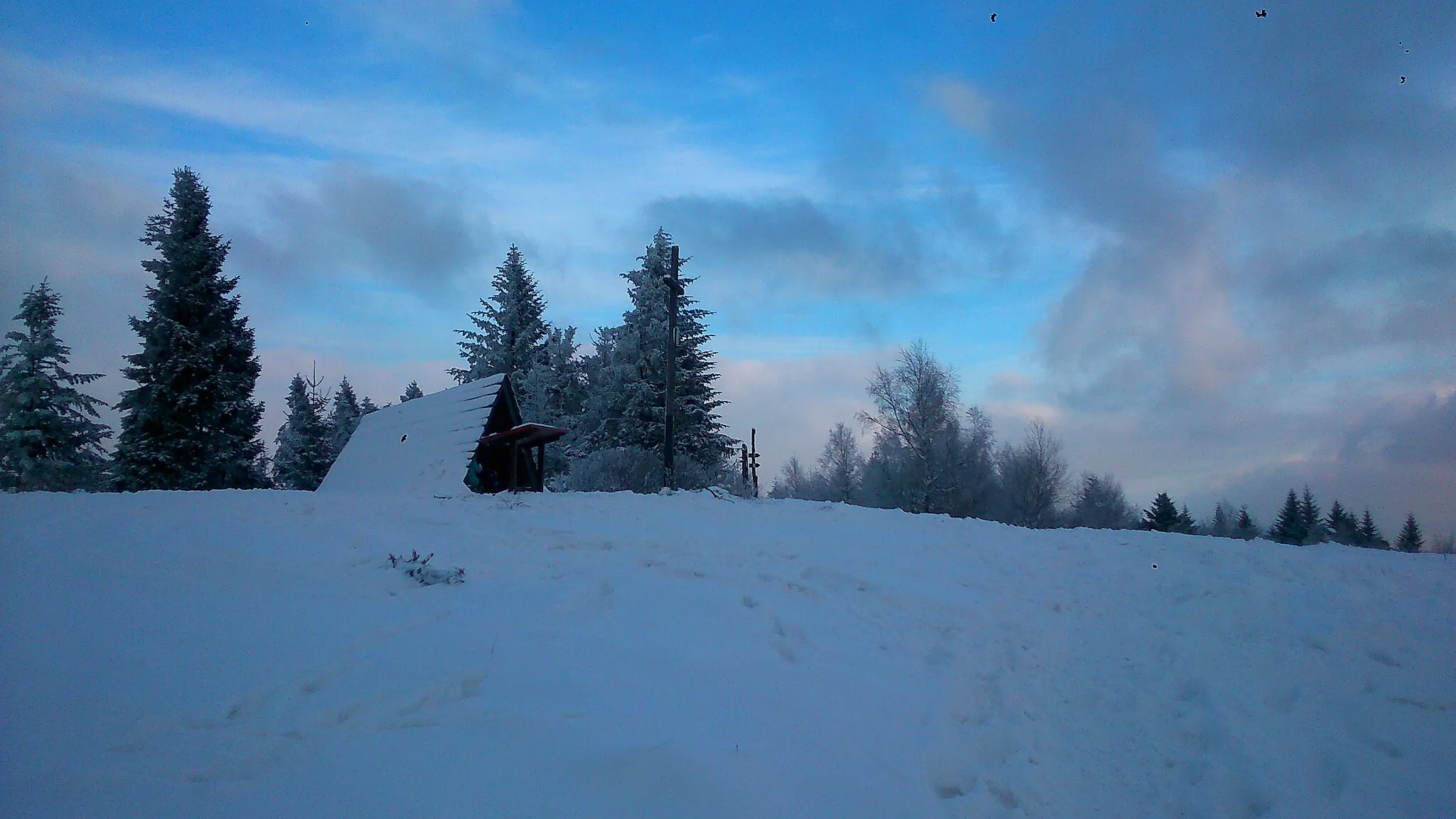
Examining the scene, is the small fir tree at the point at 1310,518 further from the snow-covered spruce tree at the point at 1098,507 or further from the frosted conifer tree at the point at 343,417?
the frosted conifer tree at the point at 343,417

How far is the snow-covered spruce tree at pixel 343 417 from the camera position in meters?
46.2

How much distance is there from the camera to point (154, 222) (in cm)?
2625

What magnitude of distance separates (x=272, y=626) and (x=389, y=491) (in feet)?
44.4

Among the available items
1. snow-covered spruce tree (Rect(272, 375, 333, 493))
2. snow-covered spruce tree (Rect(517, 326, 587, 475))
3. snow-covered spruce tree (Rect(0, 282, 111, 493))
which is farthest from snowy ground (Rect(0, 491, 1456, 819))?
snow-covered spruce tree (Rect(272, 375, 333, 493))

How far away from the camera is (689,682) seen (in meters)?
4.99

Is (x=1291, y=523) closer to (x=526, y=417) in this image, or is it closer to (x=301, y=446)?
(x=526, y=417)

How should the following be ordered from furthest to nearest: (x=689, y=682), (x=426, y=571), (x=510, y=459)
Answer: (x=510, y=459), (x=426, y=571), (x=689, y=682)

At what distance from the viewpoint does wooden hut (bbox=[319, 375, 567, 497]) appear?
1728 centimetres

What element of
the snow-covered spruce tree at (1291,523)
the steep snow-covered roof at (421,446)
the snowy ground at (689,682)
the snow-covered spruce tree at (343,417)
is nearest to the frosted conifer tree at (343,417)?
the snow-covered spruce tree at (343,417)

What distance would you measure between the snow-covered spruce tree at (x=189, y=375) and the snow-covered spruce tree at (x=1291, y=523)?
4924 cm

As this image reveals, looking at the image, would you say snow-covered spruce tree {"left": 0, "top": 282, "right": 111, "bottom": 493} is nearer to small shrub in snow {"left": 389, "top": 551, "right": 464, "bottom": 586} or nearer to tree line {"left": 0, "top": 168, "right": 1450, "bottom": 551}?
tree line {"left": 0, "top": 168, "right": 1450, "bottom": 551}

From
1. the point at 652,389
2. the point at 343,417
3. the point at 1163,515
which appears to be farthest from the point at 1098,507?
the point at 343,417

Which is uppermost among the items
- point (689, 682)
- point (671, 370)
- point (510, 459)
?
point (671, 370)

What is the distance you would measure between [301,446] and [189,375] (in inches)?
670
